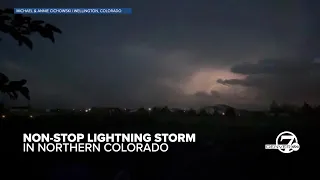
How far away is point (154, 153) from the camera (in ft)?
7.26

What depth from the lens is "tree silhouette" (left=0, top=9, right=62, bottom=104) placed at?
1.05m

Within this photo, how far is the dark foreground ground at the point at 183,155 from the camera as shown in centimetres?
218

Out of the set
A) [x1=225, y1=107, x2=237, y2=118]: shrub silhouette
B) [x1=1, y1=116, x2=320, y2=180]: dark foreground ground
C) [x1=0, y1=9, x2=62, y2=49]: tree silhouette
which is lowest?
[x1=1, y1=116, x2=320, y2=180]: dark foreground ground

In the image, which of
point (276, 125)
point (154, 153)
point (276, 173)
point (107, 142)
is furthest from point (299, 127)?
point (107, 142)

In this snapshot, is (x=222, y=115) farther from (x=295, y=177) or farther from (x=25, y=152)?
(x=25, y=152)

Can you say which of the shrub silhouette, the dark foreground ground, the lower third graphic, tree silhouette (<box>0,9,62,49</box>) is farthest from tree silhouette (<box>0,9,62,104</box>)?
the lower third graphic

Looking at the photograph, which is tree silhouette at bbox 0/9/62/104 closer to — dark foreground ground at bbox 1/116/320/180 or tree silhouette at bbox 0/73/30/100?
tree silhouette at bbox 0/73/30/100

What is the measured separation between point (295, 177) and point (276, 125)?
0.45 m

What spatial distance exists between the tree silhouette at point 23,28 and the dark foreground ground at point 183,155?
3.52 ft

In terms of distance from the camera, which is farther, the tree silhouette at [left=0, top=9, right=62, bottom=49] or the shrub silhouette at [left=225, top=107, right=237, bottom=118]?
the shrub silhouette at [left=225, top=107, right=237, bottom=118]

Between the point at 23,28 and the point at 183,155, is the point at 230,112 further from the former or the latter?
the point at 23,28

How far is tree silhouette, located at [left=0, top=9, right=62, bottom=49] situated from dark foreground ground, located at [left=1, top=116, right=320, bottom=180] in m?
1.07

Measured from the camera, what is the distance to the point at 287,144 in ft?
7.23

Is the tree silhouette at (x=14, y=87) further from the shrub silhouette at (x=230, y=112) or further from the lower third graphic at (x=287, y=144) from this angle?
the lower third graphic at (x=287, y=144)
